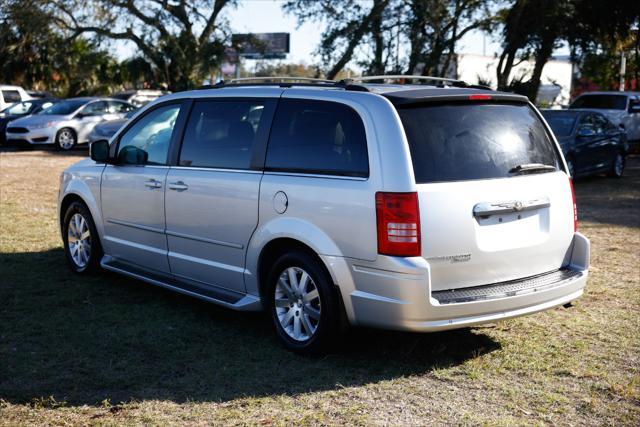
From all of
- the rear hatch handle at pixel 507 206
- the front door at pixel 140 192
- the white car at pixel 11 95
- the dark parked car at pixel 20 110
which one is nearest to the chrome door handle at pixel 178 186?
the front door at pixel 140 192

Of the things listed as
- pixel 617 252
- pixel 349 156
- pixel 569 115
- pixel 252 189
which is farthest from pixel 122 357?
pixel 569 115

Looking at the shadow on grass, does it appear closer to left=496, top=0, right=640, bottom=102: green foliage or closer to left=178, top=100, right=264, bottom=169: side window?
left=178, top=100, right=264, bottom=169: side window

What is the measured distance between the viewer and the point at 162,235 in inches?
263

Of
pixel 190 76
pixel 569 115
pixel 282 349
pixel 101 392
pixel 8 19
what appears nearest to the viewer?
pixel 101 392

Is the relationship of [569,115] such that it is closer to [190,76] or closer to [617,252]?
[617,252]

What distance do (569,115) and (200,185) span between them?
12.1 m

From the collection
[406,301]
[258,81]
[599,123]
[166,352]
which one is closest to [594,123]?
[599,123]

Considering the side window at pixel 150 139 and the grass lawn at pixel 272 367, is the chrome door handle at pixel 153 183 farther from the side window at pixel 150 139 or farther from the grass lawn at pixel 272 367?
the grass lawn at pixel 272 367

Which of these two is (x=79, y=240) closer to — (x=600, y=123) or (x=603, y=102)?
(x=600, y=123)

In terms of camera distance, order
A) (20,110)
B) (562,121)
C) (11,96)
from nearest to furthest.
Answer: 1. (562,121)
2. (20,110)
3. (11,96)

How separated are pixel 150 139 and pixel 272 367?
2.59 meters

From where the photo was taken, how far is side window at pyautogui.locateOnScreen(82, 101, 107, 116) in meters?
24.7

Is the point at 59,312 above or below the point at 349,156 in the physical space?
below

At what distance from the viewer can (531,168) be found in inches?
218
